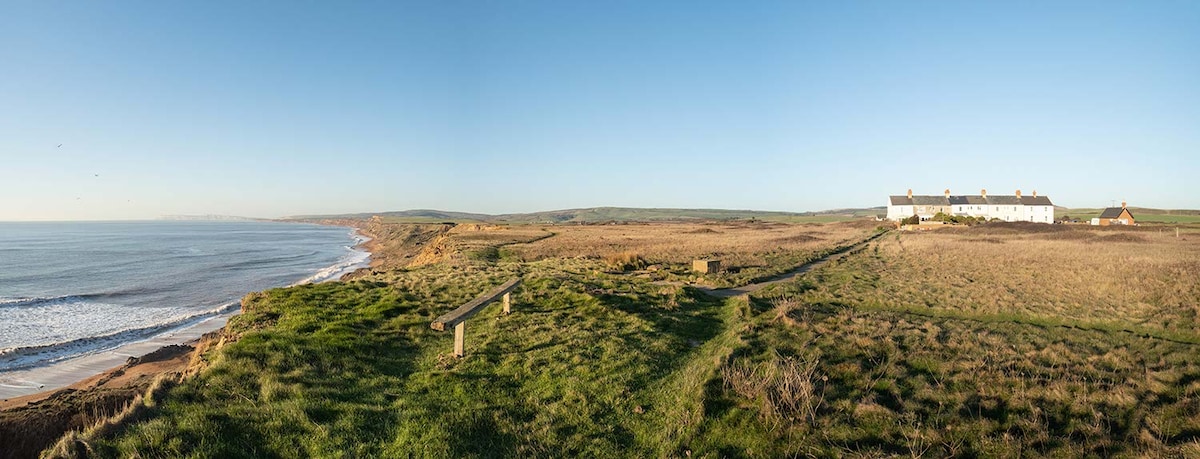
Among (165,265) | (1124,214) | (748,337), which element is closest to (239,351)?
(748,337)

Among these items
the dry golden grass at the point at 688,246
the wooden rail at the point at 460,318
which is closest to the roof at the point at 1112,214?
the dry golden grass at the point at 688,246

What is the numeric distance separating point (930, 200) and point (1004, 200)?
518 inches

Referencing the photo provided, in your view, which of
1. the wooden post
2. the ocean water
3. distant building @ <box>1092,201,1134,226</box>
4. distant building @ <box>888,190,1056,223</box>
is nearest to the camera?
the wooden post

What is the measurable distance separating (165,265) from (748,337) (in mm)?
58404

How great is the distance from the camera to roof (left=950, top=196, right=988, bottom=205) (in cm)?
9681

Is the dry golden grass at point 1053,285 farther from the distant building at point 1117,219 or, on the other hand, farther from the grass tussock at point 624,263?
the distant building at point 1117,219

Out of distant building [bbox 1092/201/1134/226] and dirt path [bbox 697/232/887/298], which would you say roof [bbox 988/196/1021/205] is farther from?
dirt path [bbox 697/232/887/298]

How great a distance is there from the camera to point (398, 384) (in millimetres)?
8406

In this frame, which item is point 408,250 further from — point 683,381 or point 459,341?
point 683,381

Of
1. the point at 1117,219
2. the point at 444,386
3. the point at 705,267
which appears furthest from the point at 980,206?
the point at 444,386

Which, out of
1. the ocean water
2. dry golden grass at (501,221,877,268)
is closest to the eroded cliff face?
the ocean water

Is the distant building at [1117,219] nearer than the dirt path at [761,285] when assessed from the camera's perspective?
No

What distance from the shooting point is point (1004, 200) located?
9606 centimetres

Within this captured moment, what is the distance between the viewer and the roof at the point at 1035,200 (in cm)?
9388
